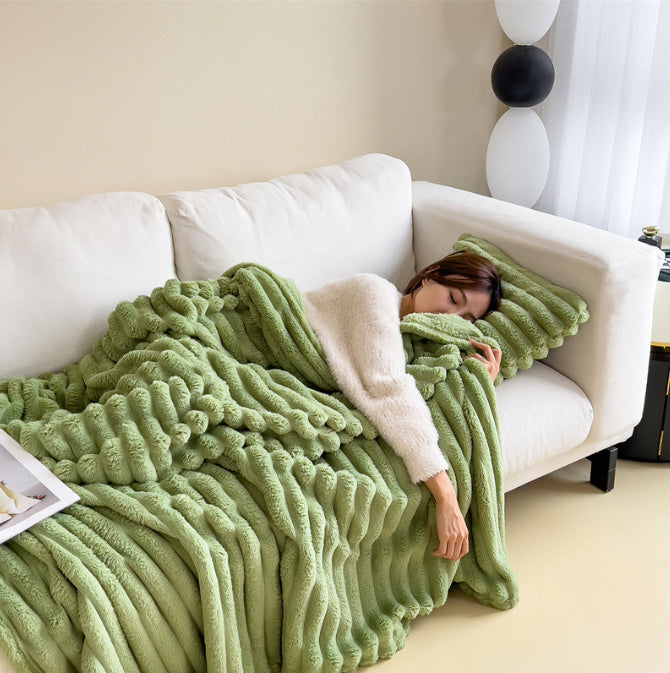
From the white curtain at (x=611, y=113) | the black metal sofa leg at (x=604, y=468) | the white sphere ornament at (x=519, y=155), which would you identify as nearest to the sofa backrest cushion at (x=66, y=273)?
the black metal sofa leg at (x=604, y=468)

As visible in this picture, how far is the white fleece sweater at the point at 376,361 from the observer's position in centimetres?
159

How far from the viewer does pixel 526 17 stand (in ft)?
8.41

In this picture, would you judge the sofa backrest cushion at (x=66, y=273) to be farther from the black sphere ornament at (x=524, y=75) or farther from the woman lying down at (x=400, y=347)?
the black sphere ornament at (x=524, y=75)

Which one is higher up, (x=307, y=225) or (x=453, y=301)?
(x=307, y=225)

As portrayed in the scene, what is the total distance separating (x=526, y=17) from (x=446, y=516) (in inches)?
67.8

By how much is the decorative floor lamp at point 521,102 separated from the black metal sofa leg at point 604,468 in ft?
3.45

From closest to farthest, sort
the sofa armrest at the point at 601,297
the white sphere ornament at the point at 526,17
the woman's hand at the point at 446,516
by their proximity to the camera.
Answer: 1. the woman's hand at the point at 446,516
2. the sofa armrest at the point at 601,297
3. the white sphere ornament at the point at 526,17

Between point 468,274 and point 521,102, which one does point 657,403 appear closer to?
point 468,274

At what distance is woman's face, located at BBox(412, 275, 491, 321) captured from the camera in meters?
1.91

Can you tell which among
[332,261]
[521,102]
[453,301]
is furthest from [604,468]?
[521,102]

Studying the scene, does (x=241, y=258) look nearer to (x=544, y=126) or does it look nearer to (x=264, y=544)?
(x=264, y=544)

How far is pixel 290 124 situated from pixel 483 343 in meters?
1.10

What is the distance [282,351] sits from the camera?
1.75 m

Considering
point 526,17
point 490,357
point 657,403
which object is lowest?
point 657,403
